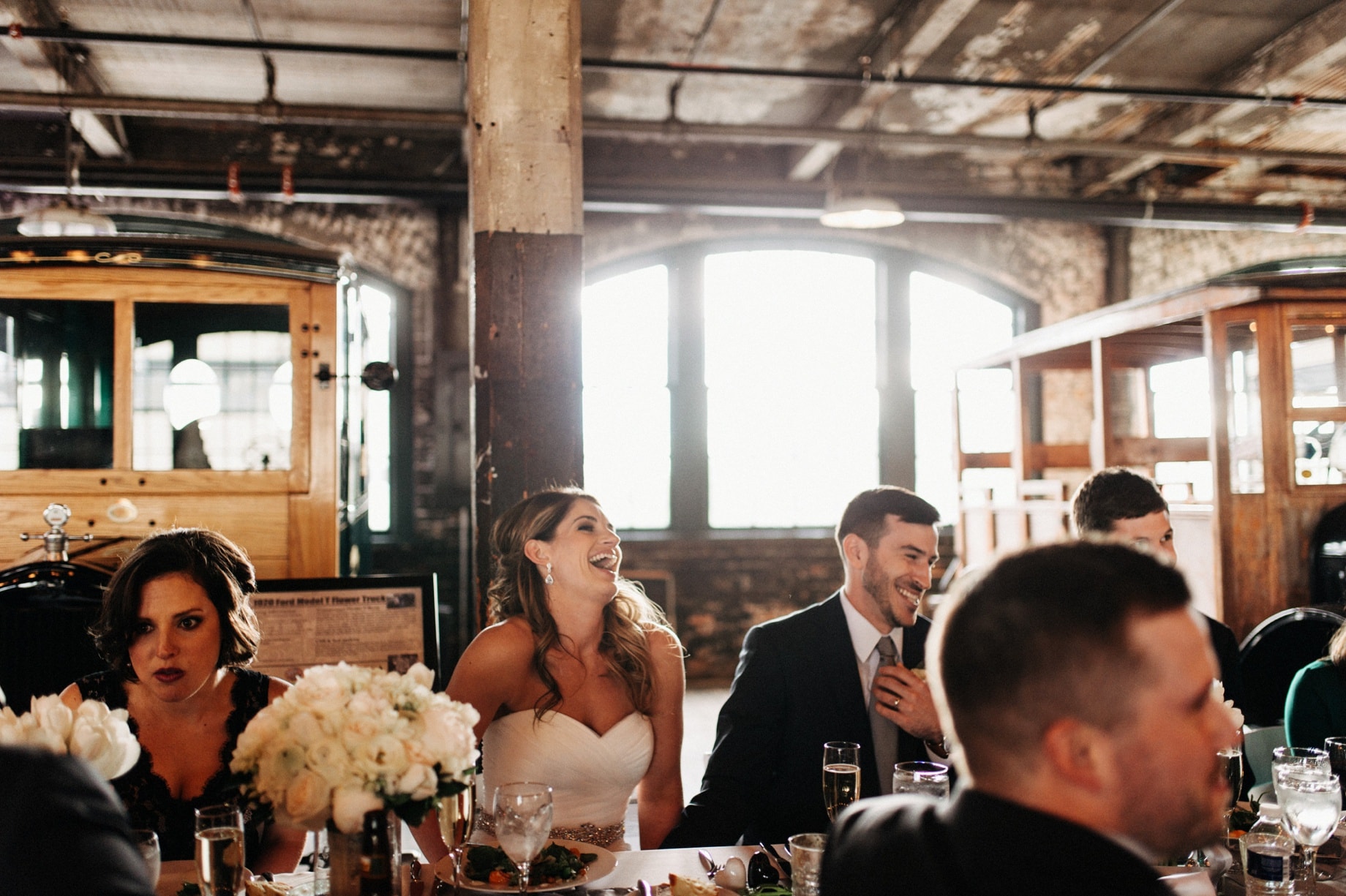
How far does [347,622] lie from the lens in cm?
395

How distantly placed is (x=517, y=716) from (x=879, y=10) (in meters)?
5.02

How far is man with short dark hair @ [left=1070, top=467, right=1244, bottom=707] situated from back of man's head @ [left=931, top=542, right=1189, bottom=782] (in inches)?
86.3

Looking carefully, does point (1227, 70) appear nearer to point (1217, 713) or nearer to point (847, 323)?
point (847, 323)

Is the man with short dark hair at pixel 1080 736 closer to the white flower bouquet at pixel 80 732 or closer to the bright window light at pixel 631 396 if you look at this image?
the white flower bouquet at pixel 80 732

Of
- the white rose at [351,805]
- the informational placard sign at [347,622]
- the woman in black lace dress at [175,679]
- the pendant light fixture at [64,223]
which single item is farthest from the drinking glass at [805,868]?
the pendant light fixture at [64,223]

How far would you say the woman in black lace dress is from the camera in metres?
2.32

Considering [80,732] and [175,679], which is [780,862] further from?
[175,679]

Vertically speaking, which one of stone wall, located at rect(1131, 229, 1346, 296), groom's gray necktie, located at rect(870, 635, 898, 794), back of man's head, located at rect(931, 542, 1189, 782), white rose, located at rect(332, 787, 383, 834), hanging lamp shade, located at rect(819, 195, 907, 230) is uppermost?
stone wall, located at rect(1131, 229, 1346, 296)

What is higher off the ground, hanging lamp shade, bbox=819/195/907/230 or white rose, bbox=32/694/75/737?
hanging lamp shade, bbox=819/195/907/230

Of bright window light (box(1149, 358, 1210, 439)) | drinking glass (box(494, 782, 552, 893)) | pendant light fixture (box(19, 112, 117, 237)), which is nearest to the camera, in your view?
drinking glass (box(494, 782, 552, 893))

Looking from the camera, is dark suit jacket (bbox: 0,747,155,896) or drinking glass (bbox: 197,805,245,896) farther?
drinking glass (bbox: 197,805,245,896)

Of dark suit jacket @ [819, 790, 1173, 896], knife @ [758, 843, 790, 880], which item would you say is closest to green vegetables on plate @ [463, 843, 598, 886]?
knife @ [758, 843, 790, 880]

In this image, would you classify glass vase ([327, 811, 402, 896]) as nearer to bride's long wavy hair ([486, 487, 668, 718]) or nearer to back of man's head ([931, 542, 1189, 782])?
back of man's head ([931, 542, 1189, 782])

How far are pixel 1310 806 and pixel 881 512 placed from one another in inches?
55.1
